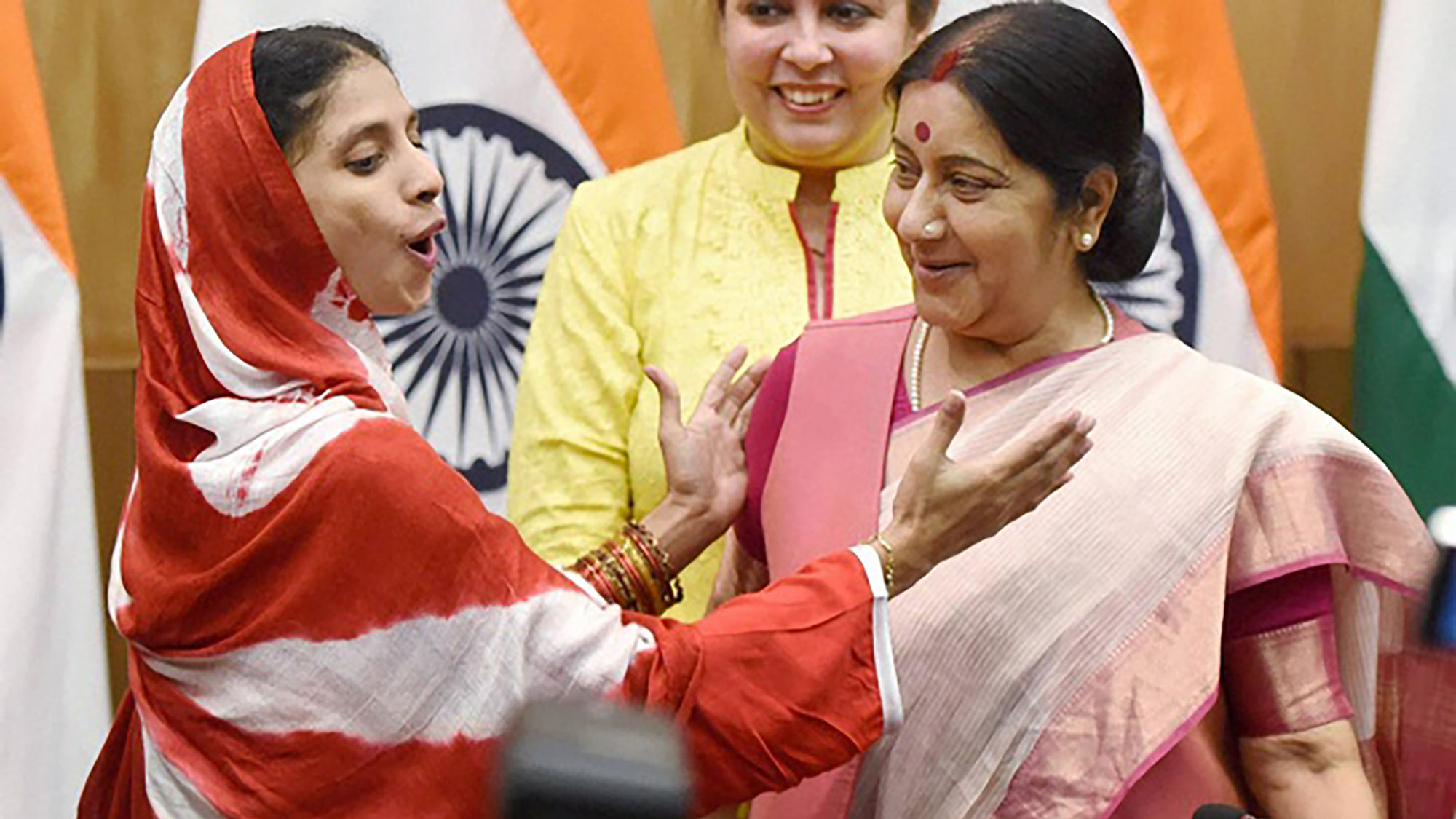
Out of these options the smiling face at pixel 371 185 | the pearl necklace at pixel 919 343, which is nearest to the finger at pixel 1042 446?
the pearl necklace at pixel 919 343

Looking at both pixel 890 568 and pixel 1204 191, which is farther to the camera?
pixel 1204 191

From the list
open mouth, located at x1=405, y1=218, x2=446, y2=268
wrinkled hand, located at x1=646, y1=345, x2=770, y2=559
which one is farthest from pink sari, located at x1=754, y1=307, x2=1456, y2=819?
open mouth, located at x1=405, y1=218, x2=446, y2=268

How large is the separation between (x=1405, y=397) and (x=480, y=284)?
4.37 ft

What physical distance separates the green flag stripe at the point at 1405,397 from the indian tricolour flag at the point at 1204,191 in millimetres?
138

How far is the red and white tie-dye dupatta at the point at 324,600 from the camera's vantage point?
1.67m

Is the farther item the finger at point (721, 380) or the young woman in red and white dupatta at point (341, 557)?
the finger at point (721, 380)

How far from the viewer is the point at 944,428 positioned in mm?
1753

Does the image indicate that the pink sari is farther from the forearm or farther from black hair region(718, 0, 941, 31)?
black hair region(718, 0, 941, 31)

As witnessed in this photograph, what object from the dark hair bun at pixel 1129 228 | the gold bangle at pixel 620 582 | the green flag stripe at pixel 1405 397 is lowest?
the green flag stripe at pixel 1405 397

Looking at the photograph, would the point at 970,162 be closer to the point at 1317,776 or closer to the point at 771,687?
the point at 771,687

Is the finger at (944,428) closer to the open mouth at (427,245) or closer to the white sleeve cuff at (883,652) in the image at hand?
the white sleeve cuff at (883,652)

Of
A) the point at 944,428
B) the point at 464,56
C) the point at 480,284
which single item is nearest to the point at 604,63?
the point at 464,56

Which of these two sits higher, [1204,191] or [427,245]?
[427,245]

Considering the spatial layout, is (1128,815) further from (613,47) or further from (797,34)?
(613,47)
